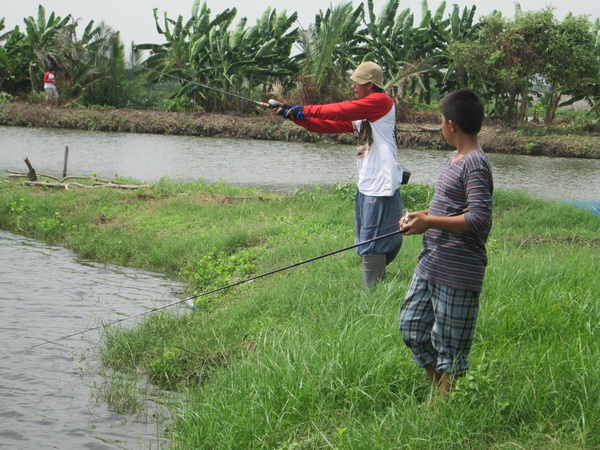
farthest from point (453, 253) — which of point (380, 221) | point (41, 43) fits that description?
point (41, 43)

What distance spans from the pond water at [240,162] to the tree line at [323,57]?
4892 mm

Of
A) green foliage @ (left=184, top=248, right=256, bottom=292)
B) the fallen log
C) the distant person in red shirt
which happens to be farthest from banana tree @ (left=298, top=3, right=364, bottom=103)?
green foliage @ (left=184, top=248, right=256, bottom=292)

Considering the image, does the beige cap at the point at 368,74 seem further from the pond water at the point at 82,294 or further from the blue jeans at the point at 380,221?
the pond water at the point at 82,294

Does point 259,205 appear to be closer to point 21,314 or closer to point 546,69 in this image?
point 21,314

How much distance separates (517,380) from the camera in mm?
3176

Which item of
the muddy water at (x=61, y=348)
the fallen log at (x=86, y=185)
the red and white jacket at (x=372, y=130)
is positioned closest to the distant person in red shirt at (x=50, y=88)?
the fallen log at (x=86, y=185)

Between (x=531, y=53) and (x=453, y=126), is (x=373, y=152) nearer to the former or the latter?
(x=453, y=126)

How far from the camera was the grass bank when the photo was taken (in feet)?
9.82

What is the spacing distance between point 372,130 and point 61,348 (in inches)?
111

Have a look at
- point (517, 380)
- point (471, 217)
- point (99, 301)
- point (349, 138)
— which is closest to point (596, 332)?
point (517, 380)

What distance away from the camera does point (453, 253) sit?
309 cm

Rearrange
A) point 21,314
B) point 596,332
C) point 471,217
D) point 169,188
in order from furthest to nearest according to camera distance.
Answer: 1. point 169,188
2. point 21,314
3. point 596,332
4. point 471,217

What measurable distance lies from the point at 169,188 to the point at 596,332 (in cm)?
781

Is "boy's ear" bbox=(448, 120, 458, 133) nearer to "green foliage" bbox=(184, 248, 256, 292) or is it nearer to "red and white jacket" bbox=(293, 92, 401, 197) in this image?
"red and white jacket" bbox=(293, 92, 401, 197)
